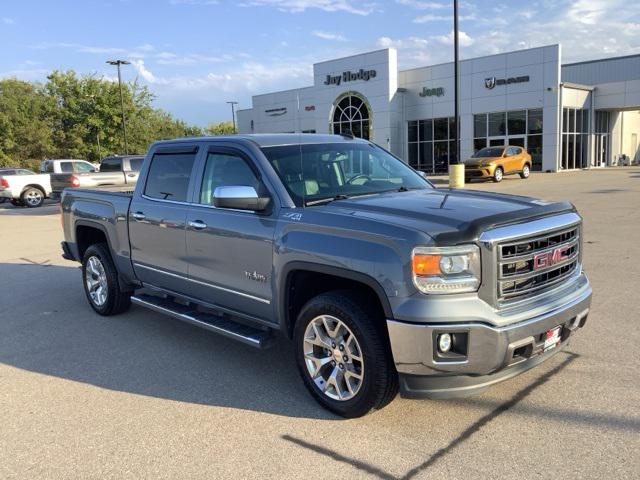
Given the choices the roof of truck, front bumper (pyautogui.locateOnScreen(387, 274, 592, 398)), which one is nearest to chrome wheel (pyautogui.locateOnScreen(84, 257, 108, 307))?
the roof of truck

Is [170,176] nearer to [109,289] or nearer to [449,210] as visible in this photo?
[109,289]

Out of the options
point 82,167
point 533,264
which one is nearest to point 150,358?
point 533,264

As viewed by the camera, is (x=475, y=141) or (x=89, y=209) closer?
(x=89, y=209)

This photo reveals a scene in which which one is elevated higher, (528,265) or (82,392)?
(528,265)

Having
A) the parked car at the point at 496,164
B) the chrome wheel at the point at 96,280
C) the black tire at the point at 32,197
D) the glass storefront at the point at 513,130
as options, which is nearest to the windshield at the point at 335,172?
the chrome wheel at the point at 96,280

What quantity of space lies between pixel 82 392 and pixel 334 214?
7.85 ft

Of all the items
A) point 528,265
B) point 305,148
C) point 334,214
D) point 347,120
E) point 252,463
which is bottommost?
point 252,463

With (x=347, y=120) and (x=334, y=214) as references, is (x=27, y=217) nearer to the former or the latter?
(x=334, y=214)

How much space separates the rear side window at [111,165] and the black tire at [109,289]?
691 inches

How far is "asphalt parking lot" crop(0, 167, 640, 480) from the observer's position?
3197mm

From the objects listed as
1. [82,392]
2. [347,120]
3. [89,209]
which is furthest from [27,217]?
[347,120]

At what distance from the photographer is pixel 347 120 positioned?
4134cm

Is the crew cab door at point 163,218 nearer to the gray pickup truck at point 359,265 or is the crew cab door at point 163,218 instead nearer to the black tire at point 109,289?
the gray pickup truck at point 359,265

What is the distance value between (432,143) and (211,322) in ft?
118
